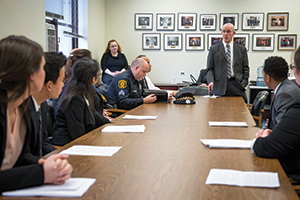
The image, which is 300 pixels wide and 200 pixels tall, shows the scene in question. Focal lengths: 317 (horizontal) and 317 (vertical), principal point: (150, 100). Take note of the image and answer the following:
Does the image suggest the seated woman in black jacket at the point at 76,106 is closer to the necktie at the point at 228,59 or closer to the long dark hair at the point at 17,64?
the long dark hair at the point at 17,64

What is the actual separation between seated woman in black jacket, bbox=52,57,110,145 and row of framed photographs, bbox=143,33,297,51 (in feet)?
17.6

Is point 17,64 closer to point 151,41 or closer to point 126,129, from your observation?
point 126,129

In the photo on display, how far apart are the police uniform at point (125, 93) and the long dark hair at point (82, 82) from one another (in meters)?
1.38

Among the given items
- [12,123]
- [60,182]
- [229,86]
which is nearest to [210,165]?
[60,182]

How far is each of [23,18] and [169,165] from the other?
12.1 feet

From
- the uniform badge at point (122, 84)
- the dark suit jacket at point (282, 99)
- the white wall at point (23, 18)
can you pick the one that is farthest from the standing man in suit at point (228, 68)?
the white wall at point (23, 18)

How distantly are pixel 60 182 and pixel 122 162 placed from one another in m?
0.38

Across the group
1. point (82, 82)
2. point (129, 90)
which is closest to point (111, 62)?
point (129, 90)

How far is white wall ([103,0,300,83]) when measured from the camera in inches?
295

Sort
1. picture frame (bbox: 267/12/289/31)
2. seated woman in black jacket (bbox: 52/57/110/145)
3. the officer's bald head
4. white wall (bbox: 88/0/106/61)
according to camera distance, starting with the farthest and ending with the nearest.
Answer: picture frame (bbox: 267/12/289/31) → white wall (bbox: 88/0/106/61) → the officer's bald head → seated woman in black jacket (bbox: 52/57/110/145)

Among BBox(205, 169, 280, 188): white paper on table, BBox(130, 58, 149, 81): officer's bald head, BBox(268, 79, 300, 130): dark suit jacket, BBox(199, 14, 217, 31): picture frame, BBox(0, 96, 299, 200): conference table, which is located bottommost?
BBox(0, 96, 299, 200): conference table

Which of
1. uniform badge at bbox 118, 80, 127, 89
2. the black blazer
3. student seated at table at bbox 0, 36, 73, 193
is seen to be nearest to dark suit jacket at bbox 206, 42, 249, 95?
uniform badge at bbox 118, 80, 127, 89

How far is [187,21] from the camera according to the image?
25.1ft

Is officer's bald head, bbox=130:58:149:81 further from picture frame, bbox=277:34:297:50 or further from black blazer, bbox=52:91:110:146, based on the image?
picture frame, bbox=277:34:297:50
